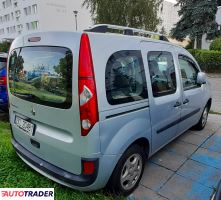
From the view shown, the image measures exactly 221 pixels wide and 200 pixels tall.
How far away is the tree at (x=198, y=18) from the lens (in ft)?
64.1

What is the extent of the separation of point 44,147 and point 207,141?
3081 millimetres

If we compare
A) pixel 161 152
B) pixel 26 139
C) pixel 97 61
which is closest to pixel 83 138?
pixel 97 61

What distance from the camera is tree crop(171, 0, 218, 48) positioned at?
770 inches

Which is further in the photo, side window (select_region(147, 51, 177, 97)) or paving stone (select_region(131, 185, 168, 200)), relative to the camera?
side window (select_region(147, 51, 177, 97))

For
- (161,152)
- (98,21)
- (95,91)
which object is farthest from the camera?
(98,21)

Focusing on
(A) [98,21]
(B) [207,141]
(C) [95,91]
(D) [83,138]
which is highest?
(A) [98,21]

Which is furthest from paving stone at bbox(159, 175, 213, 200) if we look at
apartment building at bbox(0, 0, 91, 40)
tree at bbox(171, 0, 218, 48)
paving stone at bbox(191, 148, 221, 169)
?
apartment building at bbox(0, 0, 91, 40)

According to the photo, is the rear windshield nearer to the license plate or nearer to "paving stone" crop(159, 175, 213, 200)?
the license plate

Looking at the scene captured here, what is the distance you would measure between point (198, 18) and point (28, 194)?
69.4 ft

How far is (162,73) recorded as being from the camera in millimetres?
3018

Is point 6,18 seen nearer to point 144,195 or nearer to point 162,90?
point 162,90

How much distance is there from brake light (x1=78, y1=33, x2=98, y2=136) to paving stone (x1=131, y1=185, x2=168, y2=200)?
3.85 ft

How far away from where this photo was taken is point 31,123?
2.49m

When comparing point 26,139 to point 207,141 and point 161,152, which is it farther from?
point 207,141
